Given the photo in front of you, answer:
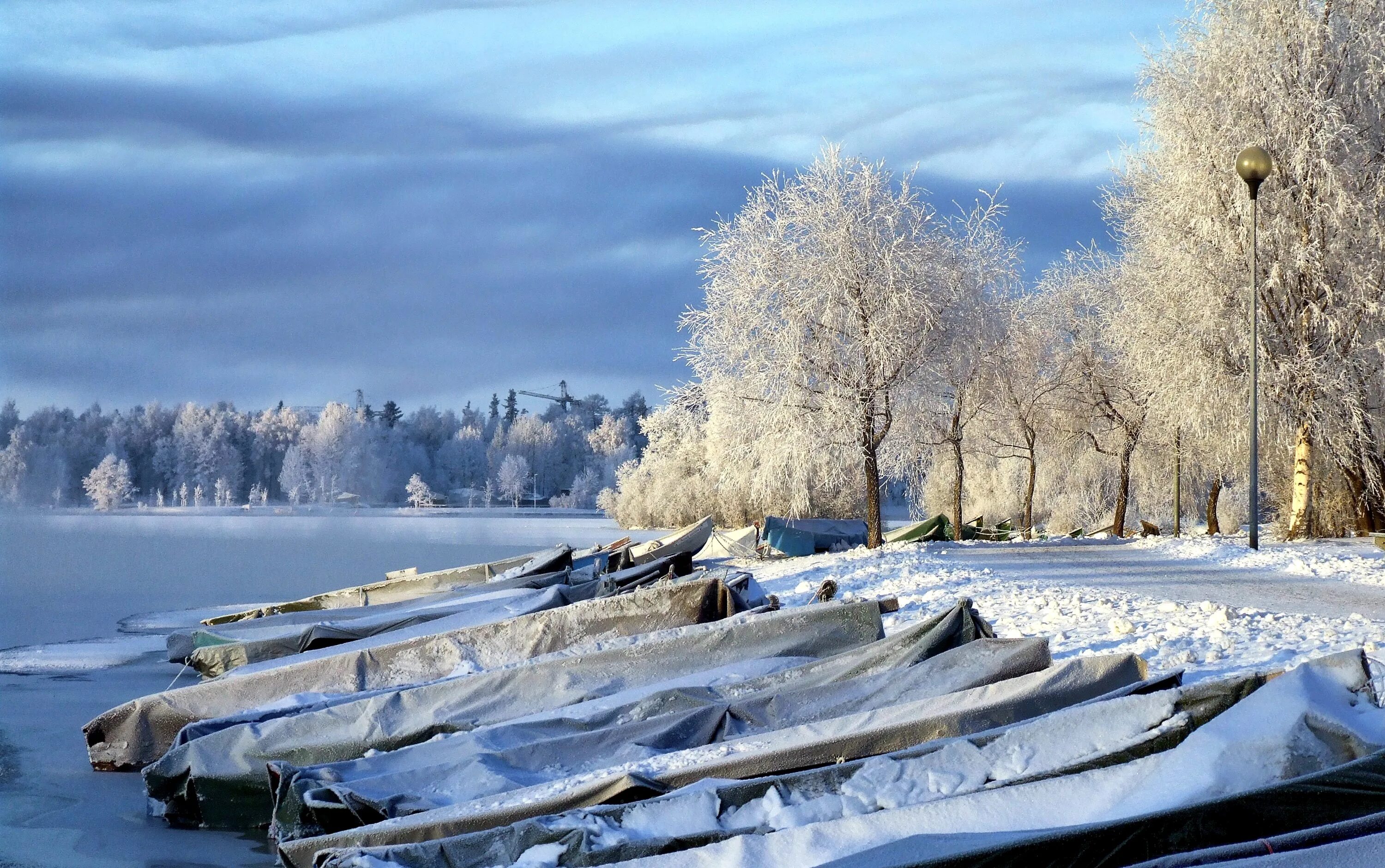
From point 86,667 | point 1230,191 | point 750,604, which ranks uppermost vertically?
point 1230,191

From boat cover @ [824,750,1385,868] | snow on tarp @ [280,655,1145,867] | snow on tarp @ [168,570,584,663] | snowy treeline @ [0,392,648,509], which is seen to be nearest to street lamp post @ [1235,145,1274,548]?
snow on tarp @ [168,570,584,663]

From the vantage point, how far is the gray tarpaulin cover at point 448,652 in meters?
10.2

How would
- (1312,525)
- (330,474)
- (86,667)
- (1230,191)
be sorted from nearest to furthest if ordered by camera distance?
(86,667)
(1230,191)
(1312,525)
(330,474)

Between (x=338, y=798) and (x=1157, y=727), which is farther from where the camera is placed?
(x=338, y=798)

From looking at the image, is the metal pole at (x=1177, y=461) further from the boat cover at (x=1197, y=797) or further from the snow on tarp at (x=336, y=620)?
the boat cover at (x=1197, y=797)

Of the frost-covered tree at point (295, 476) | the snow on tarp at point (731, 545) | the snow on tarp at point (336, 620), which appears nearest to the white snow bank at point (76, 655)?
the snow on tarp at point (336, 620)

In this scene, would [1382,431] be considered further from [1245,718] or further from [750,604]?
[1245,718]

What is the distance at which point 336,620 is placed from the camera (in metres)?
16.1

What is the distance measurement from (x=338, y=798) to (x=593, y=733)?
1697 mm

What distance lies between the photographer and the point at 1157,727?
4.94 m

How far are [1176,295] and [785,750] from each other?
19.6 metres

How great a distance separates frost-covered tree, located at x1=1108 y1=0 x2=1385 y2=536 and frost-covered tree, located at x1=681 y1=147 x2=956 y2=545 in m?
4.95

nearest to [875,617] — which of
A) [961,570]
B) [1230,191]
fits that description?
[961,570]

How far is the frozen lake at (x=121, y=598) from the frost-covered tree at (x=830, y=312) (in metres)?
12.3
